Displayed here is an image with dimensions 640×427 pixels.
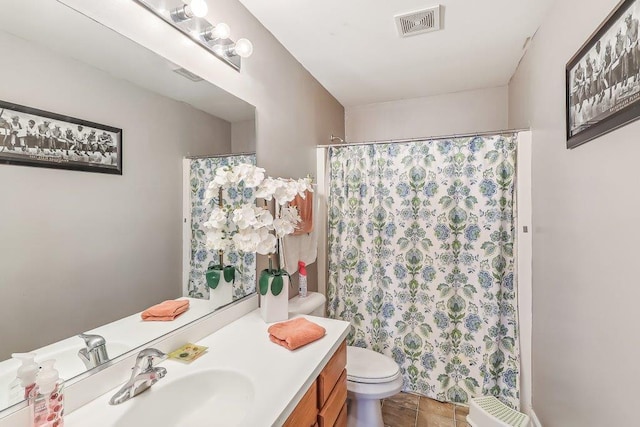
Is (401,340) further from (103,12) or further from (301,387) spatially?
(103,12)

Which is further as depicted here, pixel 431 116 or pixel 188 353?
pixel 431 116

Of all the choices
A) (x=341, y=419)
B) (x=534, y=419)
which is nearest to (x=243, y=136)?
(x=341, y=419)

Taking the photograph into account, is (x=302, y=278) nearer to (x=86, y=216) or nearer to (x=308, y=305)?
(x=308, y=305)

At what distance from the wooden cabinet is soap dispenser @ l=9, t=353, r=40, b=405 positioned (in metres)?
0.62

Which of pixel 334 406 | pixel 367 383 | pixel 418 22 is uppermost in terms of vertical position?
pixel 418 22

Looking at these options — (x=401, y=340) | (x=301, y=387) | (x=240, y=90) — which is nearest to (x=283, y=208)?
(x=240, y=90)

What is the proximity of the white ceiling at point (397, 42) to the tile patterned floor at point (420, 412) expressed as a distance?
2373mm

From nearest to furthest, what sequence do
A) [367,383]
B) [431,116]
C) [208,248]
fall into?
[208,248] < [367,383] < [431,116]

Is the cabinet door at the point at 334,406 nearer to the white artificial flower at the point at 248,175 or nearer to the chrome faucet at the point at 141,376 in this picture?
the chrome faucet at the point at 141,376

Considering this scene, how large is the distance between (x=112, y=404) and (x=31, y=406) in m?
0.19

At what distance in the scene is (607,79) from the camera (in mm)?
936

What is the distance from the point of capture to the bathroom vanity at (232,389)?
0.79 metres

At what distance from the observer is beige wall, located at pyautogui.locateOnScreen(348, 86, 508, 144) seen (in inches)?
99.2

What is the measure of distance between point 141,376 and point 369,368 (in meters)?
1.20
